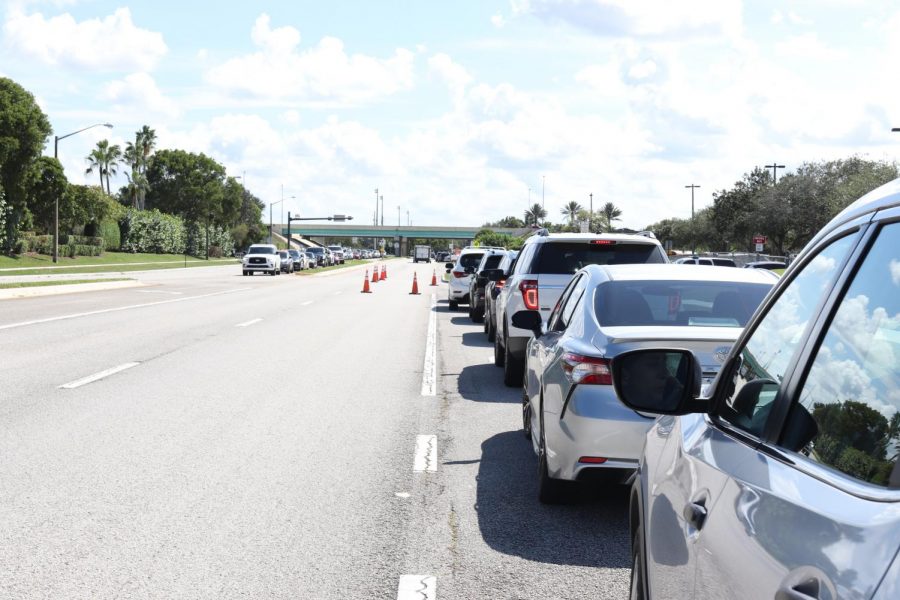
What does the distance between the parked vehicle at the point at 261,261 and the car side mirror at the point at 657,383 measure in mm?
58421

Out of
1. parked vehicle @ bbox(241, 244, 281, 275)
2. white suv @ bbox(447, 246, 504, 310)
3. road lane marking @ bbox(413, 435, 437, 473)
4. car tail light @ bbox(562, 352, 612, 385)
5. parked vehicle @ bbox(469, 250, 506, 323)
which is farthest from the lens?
parked vehicle @ bbox(241, 244, 281, 275)

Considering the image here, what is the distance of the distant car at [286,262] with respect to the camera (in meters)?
68.8

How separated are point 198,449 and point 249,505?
1875mm

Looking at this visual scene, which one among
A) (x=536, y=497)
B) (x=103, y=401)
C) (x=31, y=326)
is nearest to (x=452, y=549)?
(x=536, y=497)

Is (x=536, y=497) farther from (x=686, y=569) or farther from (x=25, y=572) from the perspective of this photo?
(x=686, y=569)

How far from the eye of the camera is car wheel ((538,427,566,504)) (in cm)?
675

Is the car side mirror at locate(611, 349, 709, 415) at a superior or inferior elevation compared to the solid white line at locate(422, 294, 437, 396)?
superior

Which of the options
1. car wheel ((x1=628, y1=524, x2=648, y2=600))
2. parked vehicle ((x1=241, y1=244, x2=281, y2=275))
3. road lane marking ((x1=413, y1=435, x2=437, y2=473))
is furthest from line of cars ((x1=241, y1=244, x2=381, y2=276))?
car wheel ((x1=628, y1=524, x2=648, y2=600))

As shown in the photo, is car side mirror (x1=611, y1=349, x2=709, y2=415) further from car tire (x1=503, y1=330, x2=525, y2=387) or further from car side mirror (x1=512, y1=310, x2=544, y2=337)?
car tire (x1=503, y1=330, x2=525, y2=387)

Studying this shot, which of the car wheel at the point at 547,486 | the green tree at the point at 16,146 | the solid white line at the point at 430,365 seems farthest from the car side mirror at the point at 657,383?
the green tree at the point at 16,146

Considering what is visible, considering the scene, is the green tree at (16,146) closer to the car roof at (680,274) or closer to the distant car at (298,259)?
the distant car at (298,259)

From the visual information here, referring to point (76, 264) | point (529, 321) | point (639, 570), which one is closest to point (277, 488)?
point (529, 321)

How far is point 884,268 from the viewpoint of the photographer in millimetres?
2131

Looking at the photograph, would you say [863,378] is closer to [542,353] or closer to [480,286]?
[542,353]
